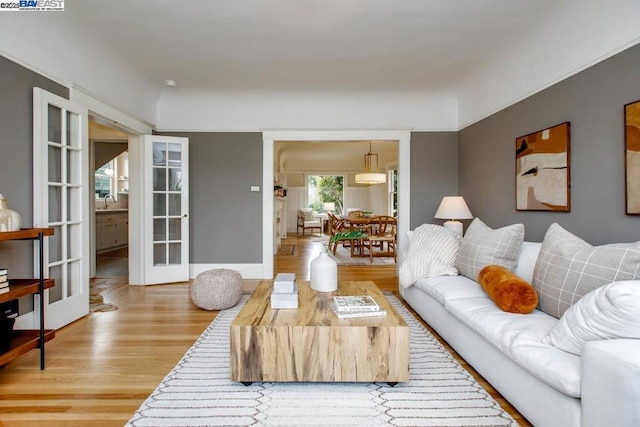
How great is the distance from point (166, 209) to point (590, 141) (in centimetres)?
469

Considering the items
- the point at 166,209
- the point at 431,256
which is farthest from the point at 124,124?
the point at 431,256

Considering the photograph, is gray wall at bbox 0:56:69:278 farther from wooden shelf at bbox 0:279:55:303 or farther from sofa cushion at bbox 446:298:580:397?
sofa cushion at bbox 446:298:580:397

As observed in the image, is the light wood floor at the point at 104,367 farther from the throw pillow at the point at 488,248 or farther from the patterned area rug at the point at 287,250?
the patterned area rug at the point at 287,250

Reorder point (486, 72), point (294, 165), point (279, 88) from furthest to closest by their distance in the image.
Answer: point (294, 165)
point (279, 88)
point (486, 72)

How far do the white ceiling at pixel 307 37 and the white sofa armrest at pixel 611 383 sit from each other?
2607 millimetres

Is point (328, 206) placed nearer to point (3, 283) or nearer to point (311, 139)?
point (311, 139)

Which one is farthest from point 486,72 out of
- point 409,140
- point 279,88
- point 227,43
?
point 227,43

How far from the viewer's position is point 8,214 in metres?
2.23

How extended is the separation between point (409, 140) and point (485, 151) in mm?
1132

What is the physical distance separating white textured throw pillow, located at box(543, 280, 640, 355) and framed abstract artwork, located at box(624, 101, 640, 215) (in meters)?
1.22

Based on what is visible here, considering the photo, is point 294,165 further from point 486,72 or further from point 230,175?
point 486,72

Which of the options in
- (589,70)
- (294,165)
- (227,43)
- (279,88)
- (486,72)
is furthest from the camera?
(294,165)

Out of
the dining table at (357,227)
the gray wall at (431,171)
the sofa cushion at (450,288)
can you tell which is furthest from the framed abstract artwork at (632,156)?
the dining table at (357,227)

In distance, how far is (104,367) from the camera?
2.27 m
